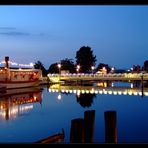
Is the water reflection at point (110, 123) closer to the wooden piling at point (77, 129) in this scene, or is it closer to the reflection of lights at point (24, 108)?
the wooden piling at point (77, 129)

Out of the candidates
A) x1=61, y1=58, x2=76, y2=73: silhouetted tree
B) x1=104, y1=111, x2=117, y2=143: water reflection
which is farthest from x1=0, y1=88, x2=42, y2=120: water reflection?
x1=61, y1=58, x2=76, y2=73: silhouetted tree

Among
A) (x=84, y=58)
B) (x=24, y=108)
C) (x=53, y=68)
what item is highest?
(x=84, y=58)

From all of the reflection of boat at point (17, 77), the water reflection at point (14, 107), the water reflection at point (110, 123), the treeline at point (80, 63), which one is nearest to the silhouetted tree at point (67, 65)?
the treeline at point (80, 63)

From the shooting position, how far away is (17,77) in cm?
3588

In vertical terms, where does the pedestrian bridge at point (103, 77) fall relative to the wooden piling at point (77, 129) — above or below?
above

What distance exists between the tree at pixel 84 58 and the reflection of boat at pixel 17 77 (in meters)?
19.1

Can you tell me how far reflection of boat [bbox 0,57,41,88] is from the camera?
33.7 m

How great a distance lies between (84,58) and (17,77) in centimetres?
2401

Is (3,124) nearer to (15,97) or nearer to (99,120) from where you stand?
(99,120)

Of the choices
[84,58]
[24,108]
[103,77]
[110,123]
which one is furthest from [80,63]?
[110,123]

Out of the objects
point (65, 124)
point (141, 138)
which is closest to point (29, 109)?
point (65, 124)

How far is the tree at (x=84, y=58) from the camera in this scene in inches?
2285

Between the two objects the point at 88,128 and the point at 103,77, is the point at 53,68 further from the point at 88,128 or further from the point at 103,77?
the point at 88,128
